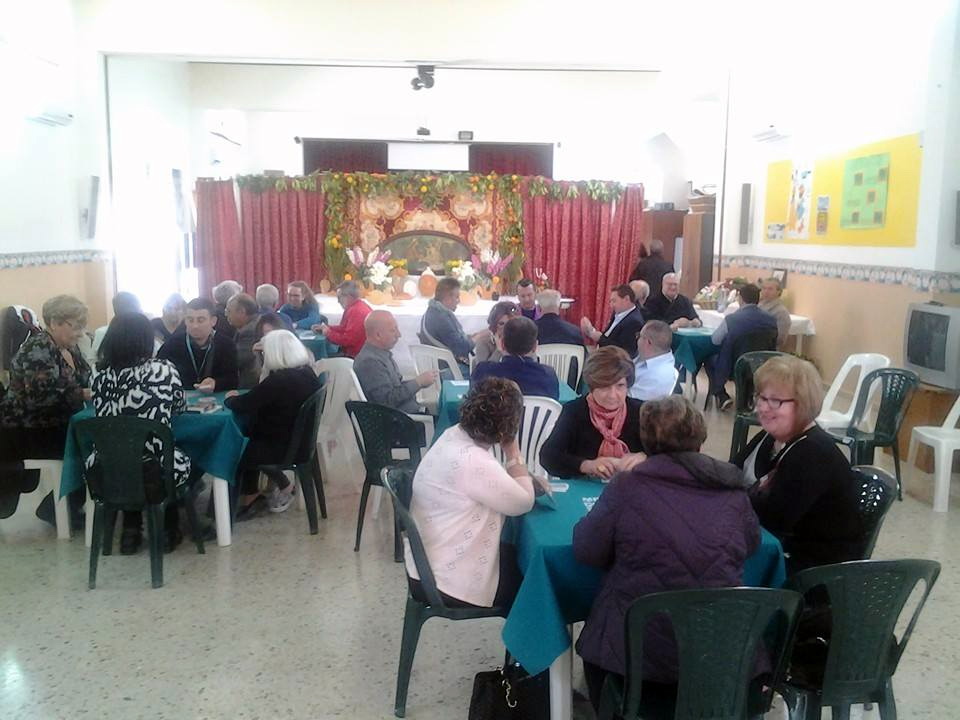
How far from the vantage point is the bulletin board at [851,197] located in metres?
6.12

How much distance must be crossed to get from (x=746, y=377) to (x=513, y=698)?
330 centimetres

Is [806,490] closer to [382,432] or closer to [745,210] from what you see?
[382,432]

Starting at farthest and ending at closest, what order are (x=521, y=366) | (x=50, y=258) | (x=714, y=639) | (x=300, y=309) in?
(x=300, y=309) < (x=50, y=258) < (x=521, y=366) < (x=714, y=639)

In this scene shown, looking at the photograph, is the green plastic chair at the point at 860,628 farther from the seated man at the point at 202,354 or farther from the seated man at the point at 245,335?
the seated man at the point at 245,335

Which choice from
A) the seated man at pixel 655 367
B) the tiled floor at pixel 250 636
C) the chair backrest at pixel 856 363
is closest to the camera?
the tiled floor at pixel 250 636

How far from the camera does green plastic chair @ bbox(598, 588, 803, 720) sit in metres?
1.82

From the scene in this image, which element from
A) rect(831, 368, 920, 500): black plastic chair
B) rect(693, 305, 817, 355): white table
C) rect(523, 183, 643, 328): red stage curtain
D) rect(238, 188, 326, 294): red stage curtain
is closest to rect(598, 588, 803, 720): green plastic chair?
rect(831, 368, 920, 500): black plastic chair

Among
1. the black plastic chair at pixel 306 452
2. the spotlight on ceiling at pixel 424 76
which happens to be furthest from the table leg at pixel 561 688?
the spotlight on ceiling at pixel 424 76

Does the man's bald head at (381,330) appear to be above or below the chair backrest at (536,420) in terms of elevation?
above

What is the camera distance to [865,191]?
670 cm

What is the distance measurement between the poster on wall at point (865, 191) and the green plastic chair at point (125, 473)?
552cm

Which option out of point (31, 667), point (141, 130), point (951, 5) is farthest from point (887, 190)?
point (141, 130)

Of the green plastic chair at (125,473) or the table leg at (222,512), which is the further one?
the table leg at (222,512)

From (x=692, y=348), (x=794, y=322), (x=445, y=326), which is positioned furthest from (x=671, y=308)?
(x=445, y=326)
